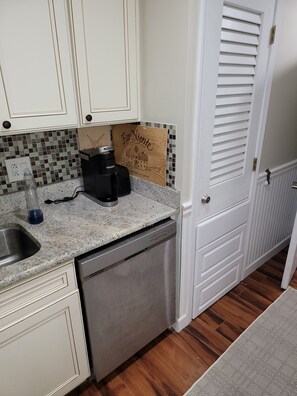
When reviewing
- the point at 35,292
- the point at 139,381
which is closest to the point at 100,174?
the point at 35,292

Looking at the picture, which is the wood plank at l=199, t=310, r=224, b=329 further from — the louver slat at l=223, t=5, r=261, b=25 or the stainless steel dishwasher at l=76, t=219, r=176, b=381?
the louver slat at l=223, t=5, r=261, b=25

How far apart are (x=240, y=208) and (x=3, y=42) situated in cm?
155

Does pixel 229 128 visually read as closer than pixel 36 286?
No

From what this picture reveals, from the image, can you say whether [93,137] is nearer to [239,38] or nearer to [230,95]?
[230,95]

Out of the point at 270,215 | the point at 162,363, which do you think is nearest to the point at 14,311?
the point at 162,363

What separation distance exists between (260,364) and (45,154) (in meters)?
1.70

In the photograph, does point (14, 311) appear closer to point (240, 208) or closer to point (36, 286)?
point (36, 286)

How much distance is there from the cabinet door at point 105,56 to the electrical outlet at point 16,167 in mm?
422

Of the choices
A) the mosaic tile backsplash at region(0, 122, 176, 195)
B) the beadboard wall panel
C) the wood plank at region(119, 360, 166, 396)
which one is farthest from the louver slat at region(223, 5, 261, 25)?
the wood plank at region(119, 360, 166, 396)

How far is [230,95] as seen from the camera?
1403 millimetres

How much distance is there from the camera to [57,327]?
1.12 m

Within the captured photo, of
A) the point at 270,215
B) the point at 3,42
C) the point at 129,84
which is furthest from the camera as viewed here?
the point at 270,215

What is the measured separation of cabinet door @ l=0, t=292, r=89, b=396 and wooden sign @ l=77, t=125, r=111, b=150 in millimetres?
876

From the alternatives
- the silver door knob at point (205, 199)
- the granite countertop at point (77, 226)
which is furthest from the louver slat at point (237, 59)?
the granite countertop at point (77, 226)
